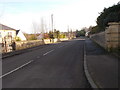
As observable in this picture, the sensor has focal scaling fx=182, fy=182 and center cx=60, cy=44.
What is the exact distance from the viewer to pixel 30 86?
6.60 m

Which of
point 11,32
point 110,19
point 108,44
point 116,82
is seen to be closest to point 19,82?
point 116,82

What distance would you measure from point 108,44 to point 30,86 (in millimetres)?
10773

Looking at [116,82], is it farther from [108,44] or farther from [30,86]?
[108,44]

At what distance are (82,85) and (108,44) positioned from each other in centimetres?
996

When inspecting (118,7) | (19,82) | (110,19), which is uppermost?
(118,7)

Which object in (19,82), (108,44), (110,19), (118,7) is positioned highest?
(118,7)

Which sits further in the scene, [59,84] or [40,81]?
[40,81]

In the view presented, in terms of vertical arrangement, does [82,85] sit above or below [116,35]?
below

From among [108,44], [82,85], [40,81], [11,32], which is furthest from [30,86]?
[11,32]

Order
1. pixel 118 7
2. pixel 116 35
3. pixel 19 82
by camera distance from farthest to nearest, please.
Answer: pixel 118 7, pixel 116 35, pixel 19 82

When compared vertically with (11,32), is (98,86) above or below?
below

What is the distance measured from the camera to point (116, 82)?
611cm

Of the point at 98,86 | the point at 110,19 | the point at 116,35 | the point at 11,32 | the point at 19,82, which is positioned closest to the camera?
the point at 98,86

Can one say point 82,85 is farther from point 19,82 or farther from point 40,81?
point 19,82
